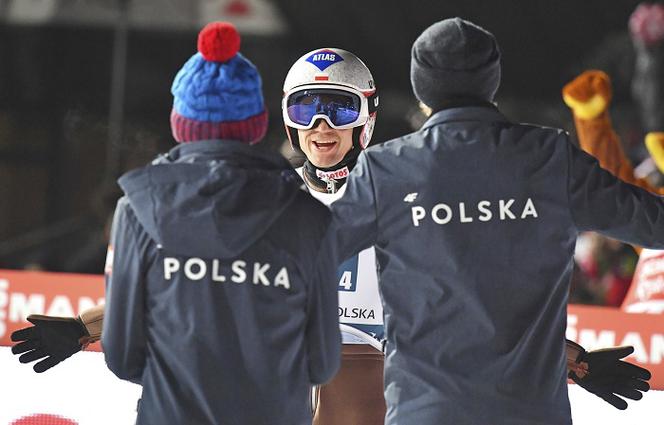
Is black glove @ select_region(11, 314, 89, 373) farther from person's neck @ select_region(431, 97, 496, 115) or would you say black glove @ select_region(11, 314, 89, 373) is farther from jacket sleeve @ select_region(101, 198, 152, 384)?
person's neck @ select_region(431, 97, 496, 115)

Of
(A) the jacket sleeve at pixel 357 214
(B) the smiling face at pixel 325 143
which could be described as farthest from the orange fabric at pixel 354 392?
(A) the jacket sleeve at pixel 357 214

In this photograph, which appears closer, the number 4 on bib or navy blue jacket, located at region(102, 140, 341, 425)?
navy blue jacket, located at region(102, 140, 341, 425)

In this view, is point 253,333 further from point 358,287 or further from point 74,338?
point 358,287

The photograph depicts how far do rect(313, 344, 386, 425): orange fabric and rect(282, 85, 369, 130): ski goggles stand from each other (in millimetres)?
718

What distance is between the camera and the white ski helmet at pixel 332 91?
412cm

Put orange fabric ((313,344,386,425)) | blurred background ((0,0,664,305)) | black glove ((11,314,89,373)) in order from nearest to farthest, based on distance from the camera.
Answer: black glove ((11,314,89,373)) → orange fabric ((313,344,386,425)) → blurred background ((0,0,664,305))

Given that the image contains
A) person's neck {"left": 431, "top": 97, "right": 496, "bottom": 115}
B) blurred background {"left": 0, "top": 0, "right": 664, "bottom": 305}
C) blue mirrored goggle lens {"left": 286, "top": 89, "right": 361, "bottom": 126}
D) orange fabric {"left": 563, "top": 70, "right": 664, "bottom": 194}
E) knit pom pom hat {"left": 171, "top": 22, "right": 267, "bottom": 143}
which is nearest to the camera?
knit pom pom hat {"left": 171, "top": 22, "right": 267, "bottom": 143}

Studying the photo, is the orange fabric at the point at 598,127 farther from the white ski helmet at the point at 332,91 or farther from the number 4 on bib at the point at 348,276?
the number 4 on bib at the point at 348,276

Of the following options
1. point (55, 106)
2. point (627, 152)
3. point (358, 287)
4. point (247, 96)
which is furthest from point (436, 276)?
point (55, 106)

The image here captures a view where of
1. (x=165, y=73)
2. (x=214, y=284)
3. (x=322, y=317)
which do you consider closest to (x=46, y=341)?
(x=214, y=284)

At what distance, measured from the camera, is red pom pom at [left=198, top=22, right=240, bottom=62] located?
2930mm

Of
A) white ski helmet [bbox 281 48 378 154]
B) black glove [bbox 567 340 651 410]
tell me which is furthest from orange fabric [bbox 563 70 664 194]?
black glove [bbox 567 340 651 410]

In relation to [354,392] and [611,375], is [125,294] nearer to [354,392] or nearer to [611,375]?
[354,392]

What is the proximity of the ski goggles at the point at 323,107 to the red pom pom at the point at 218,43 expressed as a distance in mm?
1170
